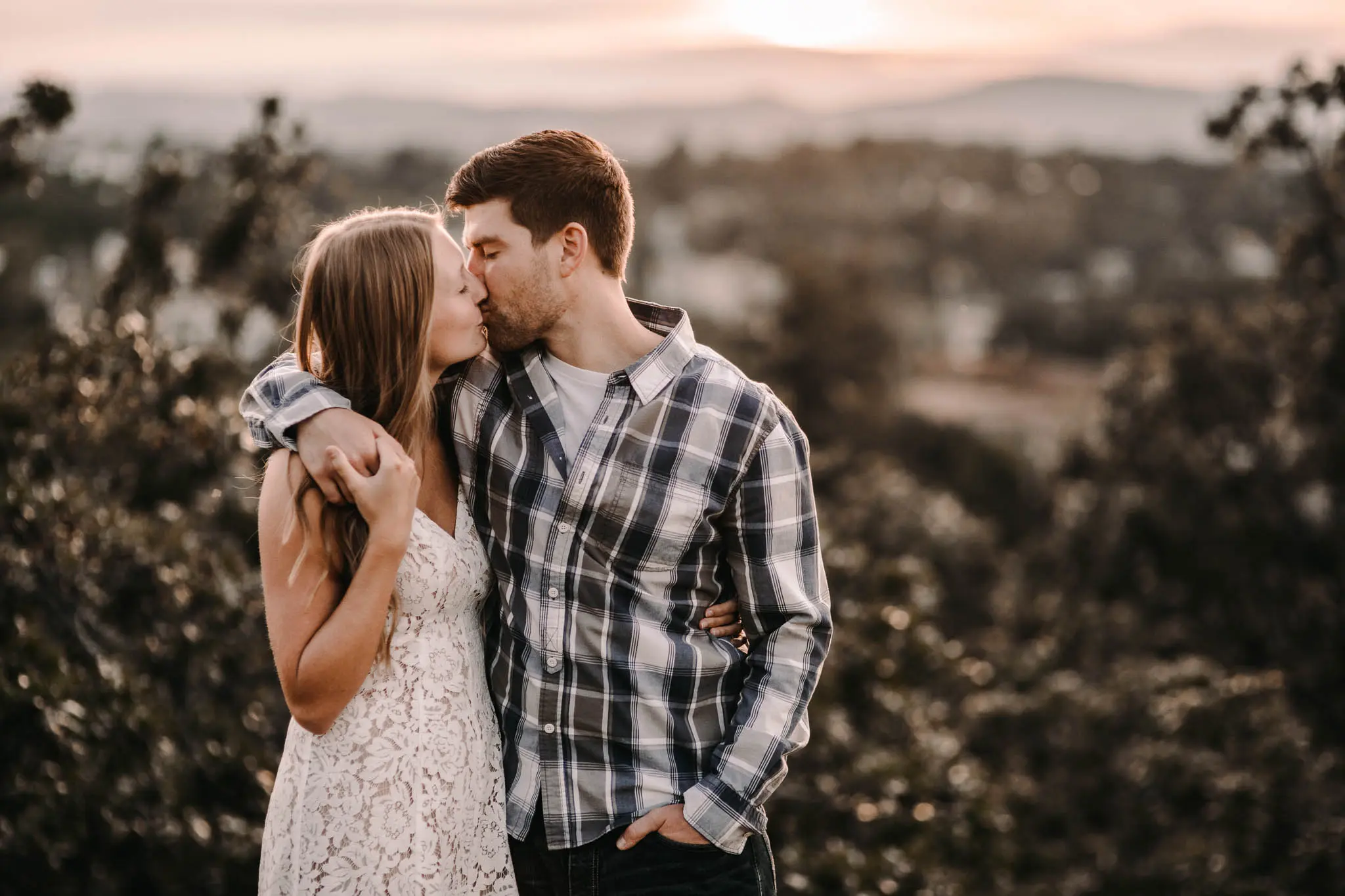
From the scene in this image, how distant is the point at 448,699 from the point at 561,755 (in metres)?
0.25

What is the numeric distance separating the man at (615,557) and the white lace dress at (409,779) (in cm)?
9

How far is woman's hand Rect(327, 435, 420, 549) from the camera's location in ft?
6.57

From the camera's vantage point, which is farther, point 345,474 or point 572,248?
point 572,248

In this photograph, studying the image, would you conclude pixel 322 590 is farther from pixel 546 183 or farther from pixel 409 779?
pixel 546 183

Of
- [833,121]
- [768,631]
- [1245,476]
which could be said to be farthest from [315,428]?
[833,121]

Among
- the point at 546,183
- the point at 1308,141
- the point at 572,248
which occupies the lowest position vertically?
the point at 572,248

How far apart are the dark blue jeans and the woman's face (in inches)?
37.3

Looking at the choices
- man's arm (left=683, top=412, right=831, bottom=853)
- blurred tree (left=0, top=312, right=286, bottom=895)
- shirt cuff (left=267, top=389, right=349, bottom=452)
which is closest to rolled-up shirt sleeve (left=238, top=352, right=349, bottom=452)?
shirt cuff (left=267, top=389, right=349, bottom=452)

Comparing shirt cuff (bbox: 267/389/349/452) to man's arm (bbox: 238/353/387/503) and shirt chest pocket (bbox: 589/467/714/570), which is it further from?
shirt chest pocket (bbox: 589/467/714/570)

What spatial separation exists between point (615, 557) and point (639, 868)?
0.61 meters

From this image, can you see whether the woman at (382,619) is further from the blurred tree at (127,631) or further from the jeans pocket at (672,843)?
the blurred tree at (127,631)

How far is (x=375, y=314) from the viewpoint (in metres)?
2.14

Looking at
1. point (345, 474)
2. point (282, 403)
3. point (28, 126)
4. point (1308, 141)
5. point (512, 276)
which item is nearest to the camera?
point (345, 474)

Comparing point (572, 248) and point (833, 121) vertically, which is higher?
point (833, 121)
